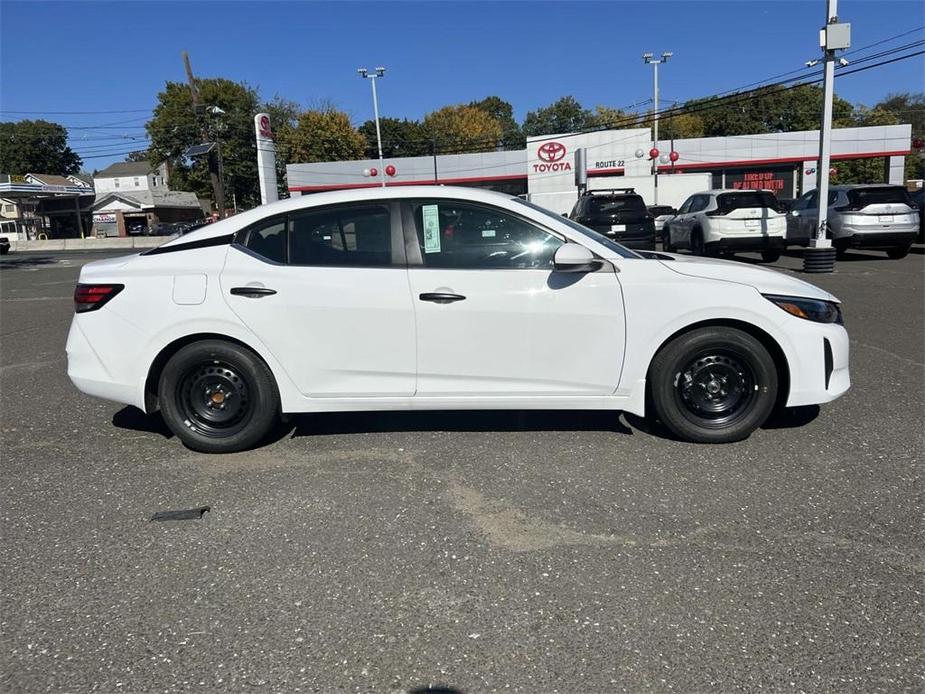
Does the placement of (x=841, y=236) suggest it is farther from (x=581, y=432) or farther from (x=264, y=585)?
(x=264, y=585)

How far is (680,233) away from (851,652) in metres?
15.0

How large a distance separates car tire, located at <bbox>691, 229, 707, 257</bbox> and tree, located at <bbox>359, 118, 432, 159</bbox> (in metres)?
69.5

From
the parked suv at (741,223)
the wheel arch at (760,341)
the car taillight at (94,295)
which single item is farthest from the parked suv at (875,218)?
the car taillight at (94,295)

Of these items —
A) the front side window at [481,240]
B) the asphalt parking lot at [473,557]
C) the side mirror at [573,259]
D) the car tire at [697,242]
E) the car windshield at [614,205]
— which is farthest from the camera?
the car tire at [697,242]

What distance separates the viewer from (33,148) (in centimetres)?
9925

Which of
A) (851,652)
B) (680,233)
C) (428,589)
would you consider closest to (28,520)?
(428,589)

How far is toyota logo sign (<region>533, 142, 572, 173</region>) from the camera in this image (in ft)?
137

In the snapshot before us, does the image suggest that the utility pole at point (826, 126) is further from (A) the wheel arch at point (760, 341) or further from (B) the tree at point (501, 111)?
(B) the tree at point (501, 111)

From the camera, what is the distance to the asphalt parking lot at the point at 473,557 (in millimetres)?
2264

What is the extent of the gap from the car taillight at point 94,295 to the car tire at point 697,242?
13.1 m

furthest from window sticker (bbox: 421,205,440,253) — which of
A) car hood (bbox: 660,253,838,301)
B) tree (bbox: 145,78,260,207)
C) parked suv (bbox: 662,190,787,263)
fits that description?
tree (bbox: 145,78,260,207)

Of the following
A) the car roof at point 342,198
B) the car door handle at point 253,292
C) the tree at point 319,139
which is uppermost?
the tree at point 319,139

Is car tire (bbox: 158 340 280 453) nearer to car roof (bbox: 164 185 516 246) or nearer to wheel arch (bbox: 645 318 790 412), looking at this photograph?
car roof (bbox: 164 185 516 246)

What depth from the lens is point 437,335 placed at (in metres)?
3.95
